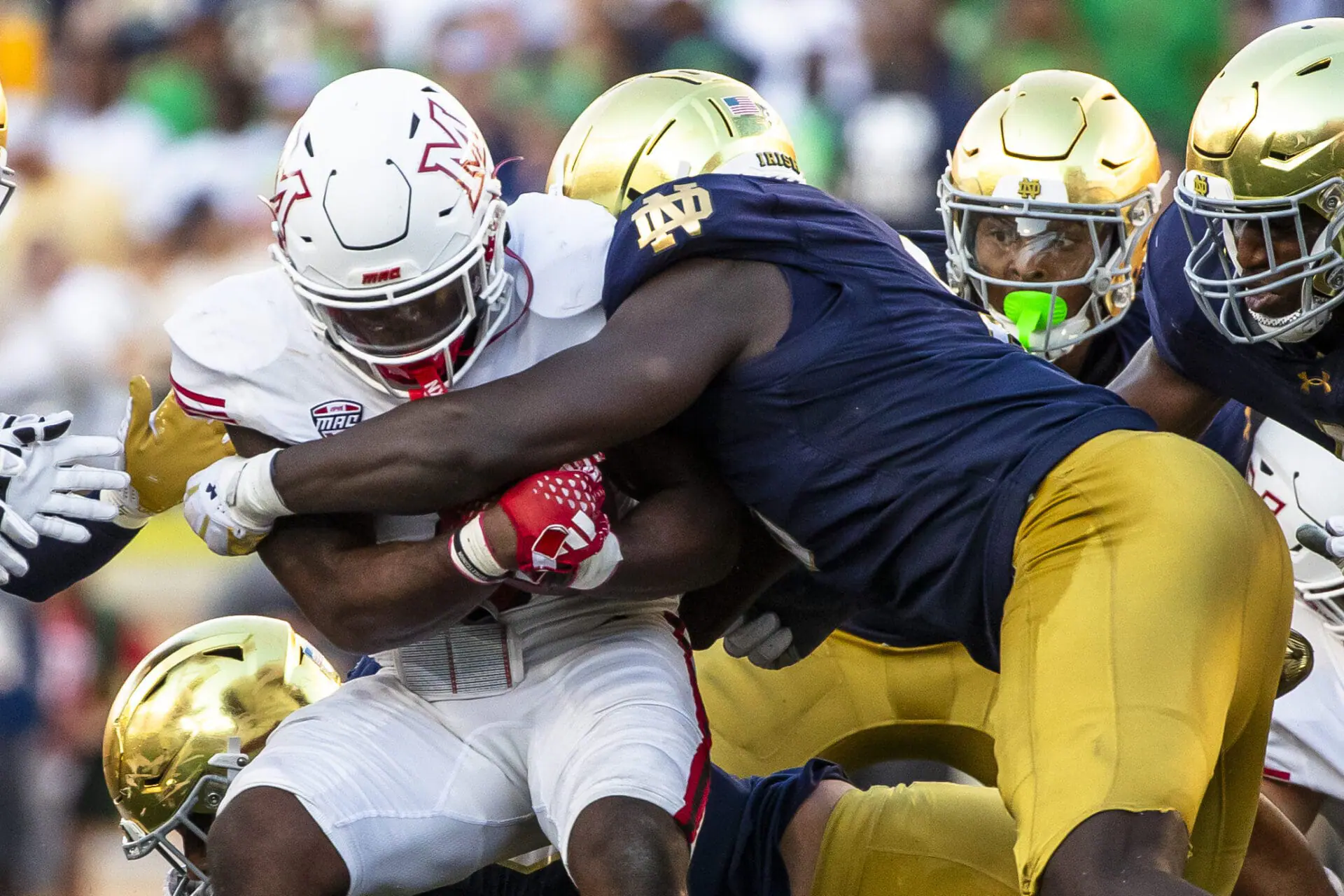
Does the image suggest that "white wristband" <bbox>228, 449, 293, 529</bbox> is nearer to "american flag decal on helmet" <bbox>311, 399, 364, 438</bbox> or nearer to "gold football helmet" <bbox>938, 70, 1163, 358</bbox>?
"american flag decal on helmet" <bbox>311, 399, 364, 438</bbox>

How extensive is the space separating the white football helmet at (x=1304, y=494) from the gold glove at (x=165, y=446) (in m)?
2.06

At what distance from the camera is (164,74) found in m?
5.94

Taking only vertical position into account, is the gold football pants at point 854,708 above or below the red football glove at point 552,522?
below

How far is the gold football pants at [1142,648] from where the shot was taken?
225cm

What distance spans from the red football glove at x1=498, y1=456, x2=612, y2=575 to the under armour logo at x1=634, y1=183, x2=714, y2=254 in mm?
368

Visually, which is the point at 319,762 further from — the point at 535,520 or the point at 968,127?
the point at 968,127

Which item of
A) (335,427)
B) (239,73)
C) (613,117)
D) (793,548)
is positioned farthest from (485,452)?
(239,73)

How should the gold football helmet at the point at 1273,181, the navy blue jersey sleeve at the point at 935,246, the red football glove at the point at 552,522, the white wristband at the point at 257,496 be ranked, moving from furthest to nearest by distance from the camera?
the navy blue jersey sleeve at the point at 935,246 < the gold football helmet at the point at 1273,181 < the white wristband at the point at 257,496 < the red football glove at the point at 552,522

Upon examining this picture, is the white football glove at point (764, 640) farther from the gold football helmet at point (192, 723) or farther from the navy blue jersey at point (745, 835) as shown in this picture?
the gold football helmet at point (192, 723)

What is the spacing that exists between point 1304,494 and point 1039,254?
75 centimetres

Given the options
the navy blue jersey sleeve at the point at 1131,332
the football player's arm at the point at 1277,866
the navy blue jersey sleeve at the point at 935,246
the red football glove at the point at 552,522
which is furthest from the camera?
the navy blue jersey sleeve at the point at 935,246

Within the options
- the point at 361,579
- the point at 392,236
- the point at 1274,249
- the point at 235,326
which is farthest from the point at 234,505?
the point at 1274,249

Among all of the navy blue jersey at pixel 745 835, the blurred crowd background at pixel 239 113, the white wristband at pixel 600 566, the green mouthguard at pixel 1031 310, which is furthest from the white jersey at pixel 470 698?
the blurred crowd background at pixel 239 113

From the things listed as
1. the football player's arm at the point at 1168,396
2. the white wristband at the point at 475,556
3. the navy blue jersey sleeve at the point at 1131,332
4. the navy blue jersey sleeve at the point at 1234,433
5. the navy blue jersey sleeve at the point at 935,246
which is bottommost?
the navy blue jersey sleeve at the point at 1234,433
